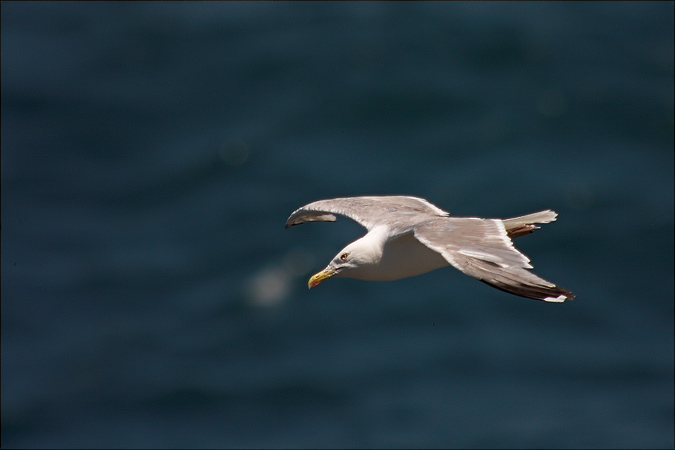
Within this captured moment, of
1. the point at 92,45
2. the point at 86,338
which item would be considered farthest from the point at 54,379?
the point at 92,45

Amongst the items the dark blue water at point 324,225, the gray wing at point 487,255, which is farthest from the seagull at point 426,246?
the dark blue water at point 324,225

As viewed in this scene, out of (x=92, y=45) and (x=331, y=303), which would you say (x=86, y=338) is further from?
(x=92, y=45)

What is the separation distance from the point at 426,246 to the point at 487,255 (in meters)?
1.15

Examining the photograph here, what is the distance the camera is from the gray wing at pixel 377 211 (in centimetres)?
1181

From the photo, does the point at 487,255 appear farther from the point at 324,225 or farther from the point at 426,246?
the point at 324,225

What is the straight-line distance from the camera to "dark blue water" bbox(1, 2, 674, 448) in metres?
34.9

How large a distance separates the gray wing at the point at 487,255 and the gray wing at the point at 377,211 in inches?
40.0

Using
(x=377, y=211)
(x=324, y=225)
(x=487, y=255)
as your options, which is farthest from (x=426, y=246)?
(x=324, y=225)

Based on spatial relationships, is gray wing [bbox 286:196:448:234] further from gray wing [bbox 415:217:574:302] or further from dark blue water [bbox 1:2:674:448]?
dark blue water [bbox 1:2:674:448]

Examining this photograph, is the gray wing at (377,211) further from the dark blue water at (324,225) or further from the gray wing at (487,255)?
the dark blue water at (324,225)

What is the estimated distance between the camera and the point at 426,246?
1033 cm

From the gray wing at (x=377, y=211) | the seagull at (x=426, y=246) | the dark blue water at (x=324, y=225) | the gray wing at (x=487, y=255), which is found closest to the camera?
the gray wing at (x=487, y=255)

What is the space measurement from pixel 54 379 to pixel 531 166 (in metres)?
21.3

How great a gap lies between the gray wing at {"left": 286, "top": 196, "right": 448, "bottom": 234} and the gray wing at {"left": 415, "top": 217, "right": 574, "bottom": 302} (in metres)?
1.02
